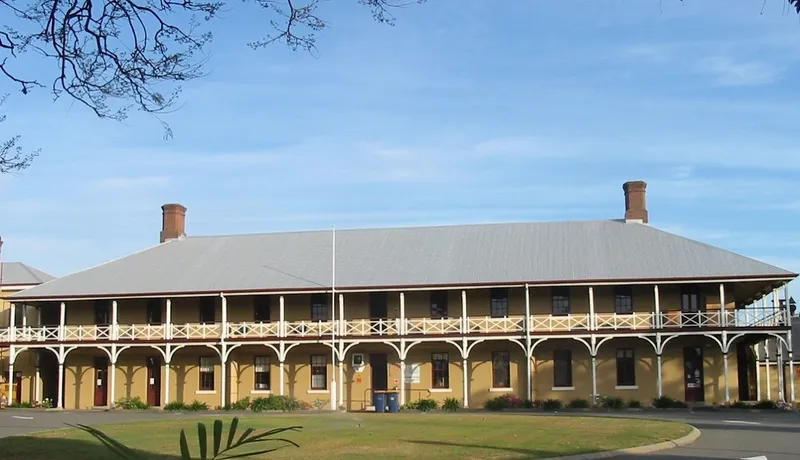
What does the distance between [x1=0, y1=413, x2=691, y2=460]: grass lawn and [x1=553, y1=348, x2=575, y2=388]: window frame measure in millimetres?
13166

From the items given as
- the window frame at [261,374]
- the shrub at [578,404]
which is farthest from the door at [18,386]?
the shrub at [578,404]

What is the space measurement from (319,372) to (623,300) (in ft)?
42.7

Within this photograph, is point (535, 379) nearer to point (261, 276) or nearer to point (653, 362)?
point (653, 362)

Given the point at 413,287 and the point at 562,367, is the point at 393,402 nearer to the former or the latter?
the point at 413,287

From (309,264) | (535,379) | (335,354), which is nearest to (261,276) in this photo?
(309,264)

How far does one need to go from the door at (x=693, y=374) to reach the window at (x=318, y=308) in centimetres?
1486

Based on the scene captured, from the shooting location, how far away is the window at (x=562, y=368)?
129 ft

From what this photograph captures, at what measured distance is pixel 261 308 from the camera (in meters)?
42.2

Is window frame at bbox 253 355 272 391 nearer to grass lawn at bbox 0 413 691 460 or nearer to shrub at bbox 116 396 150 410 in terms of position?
shrub at bbox 116 396 150 410

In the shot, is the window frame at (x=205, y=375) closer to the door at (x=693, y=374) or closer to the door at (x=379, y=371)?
the door at (x=379, y=371)

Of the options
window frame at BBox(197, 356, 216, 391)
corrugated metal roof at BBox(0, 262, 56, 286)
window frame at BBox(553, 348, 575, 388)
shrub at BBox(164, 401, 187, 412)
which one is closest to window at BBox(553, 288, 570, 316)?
window frame at BBox(553, 348, 575, 388)

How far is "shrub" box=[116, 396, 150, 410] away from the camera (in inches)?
1596

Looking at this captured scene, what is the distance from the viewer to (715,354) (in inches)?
1515

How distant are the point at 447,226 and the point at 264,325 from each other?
10.3 meters
